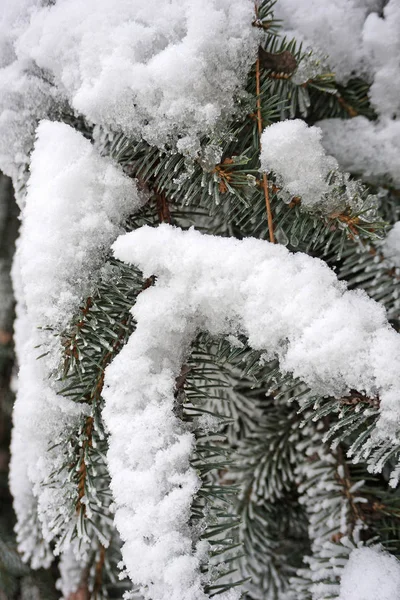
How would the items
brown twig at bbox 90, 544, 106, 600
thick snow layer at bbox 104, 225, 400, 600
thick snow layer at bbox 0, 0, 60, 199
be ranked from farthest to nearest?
brown twig at bbox 90, 544, 106, 600
thick snow layer at bbox 0, 0, 60, 199
thick snow layer at bbox 104, 225, 400, 600

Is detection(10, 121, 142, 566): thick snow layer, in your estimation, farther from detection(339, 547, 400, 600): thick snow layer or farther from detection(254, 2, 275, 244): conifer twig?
detection(339, 547, 400, 600): thick snow layer

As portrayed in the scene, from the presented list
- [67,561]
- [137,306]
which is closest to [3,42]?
[137,306]

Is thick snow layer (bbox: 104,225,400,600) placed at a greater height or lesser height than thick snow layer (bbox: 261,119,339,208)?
lesser

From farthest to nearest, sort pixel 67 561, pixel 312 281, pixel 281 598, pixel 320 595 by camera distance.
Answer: pixel 67 561 < pixel 281 598 < pixel 320 595 < pixel 312 281

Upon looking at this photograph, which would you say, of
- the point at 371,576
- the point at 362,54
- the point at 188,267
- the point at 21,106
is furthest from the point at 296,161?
the point at 371,576

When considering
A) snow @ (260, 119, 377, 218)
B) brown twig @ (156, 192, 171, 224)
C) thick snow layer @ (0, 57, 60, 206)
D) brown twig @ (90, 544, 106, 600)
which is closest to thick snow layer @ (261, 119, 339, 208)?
snow @ (260, 119, 377, 218)

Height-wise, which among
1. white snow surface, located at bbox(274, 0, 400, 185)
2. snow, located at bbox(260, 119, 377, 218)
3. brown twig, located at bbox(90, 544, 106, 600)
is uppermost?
white snow surface, located at bbox(274, 0, 400, 185)

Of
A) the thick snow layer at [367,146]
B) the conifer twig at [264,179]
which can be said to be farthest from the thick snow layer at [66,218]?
the thick snow layer at [367,146]

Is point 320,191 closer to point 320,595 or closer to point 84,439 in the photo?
point 84,439
